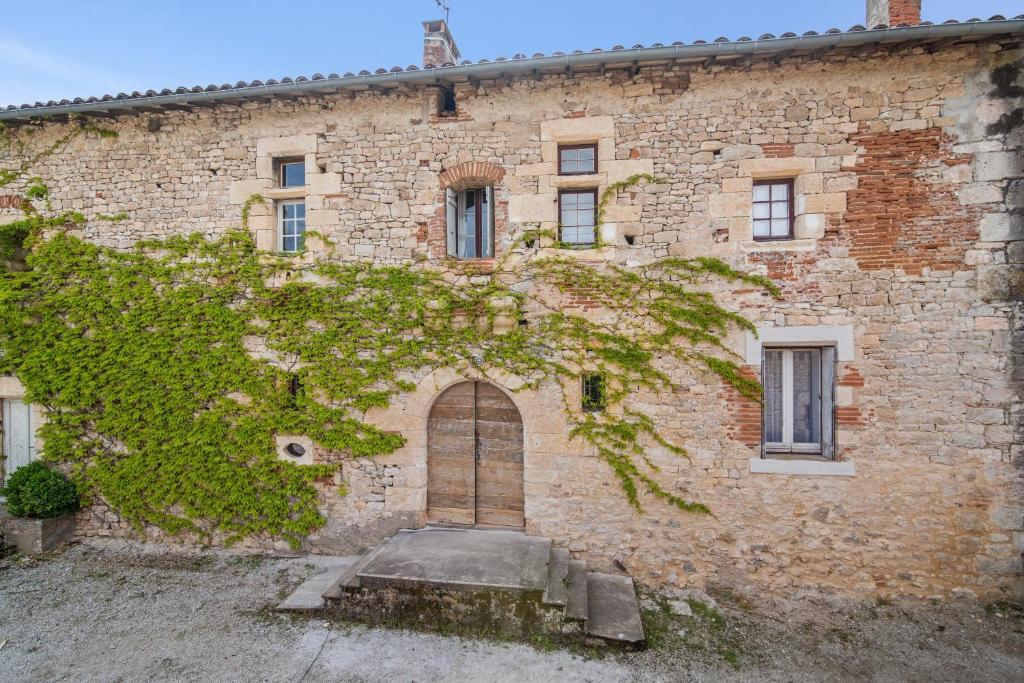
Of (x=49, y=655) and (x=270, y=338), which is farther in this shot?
(x=270, y=338)

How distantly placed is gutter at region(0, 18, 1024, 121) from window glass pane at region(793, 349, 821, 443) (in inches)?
128

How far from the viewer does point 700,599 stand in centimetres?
472

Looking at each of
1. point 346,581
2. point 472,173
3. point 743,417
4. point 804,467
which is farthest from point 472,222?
point 804,467

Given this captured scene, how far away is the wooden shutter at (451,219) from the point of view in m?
5.29

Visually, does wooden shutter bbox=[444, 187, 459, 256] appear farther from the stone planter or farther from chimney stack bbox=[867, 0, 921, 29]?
Answer: the stone planter

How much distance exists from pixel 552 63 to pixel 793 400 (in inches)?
186

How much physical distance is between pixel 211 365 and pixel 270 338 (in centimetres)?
88

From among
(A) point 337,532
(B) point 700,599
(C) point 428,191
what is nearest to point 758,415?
(B) point 700,599

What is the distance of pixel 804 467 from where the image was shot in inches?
185

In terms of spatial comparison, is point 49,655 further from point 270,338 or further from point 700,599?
point 700,599

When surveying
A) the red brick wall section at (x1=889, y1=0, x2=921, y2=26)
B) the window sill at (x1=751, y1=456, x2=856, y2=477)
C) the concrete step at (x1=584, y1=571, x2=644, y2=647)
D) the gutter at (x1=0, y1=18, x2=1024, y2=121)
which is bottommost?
the concrete step at (x1=584, y1=571, x2=644, y2=647)

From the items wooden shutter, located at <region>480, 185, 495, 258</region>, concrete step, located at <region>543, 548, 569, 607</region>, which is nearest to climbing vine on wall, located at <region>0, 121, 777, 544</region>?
wooden shutter, located at <region>480, 185, 495, 258</region>

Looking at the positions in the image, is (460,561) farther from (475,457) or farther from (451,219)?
(451,219)

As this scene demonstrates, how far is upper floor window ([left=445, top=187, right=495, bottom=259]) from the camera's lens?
17.9 feet
